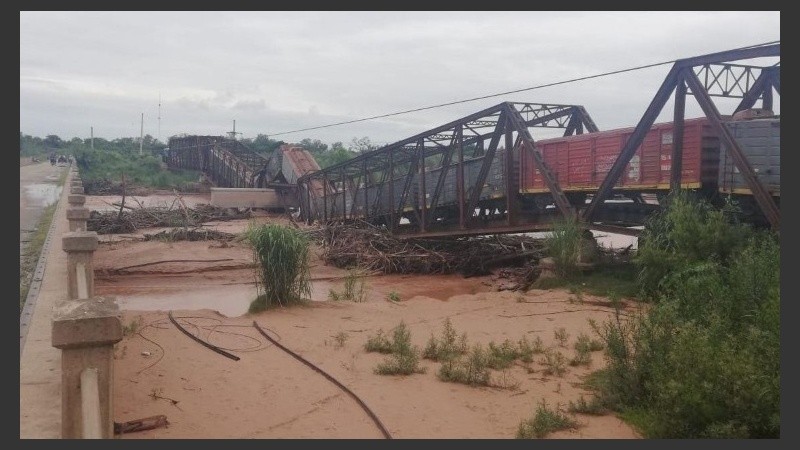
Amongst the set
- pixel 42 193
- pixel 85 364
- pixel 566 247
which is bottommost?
pixel 85 364

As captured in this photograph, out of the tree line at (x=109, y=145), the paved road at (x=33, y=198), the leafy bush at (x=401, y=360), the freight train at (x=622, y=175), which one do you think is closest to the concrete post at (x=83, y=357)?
the leafy bush at (x=401, y=360)

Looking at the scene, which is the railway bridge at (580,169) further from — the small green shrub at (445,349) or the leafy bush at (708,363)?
the small green shrub at (445,349)

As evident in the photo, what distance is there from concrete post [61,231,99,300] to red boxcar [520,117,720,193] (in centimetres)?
1120

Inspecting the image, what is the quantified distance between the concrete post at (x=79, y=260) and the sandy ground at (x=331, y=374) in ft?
3.03

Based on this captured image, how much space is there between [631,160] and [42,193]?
31141 millimetres

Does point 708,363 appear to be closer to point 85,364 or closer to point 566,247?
point 85,364

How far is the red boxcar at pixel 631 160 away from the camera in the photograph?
13.1 m

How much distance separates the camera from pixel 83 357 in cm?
418

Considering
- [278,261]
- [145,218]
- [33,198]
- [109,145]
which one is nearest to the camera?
[278,261]

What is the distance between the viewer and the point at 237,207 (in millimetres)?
32750

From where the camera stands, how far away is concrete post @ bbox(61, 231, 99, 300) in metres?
7.64

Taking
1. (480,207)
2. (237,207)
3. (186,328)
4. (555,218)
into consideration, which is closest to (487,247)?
(480,207)

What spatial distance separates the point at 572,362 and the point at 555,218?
8.00 m

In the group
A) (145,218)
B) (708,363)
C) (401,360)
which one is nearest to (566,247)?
(401,360)
